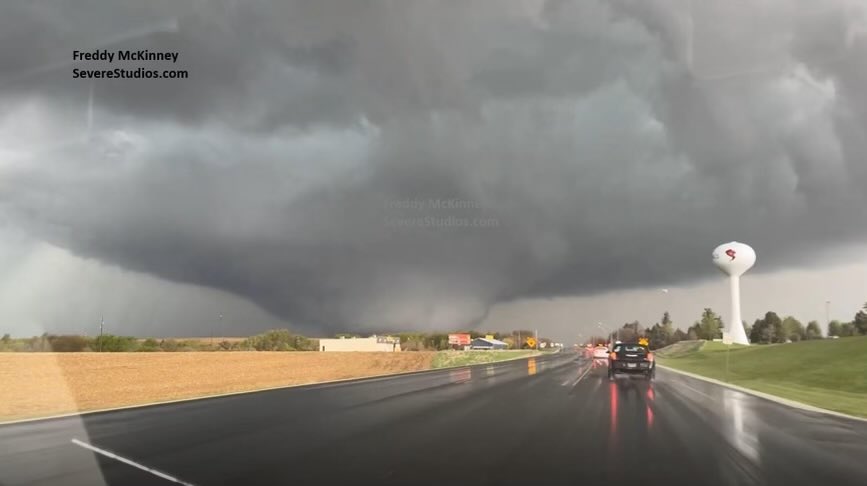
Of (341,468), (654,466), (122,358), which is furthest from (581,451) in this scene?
(122,358)

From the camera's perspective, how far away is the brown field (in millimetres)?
26547

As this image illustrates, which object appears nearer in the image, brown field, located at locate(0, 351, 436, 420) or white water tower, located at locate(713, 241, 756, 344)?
brown field, located at locate(0, 351, 436, 420)

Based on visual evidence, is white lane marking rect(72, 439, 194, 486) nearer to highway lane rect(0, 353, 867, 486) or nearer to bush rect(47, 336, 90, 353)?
highway lane rect(0, 353, 867, 486)

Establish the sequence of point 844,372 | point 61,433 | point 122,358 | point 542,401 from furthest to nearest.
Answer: point 122,358
point 844,372
point 542,401
point 61,433

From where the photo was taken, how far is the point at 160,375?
149ft

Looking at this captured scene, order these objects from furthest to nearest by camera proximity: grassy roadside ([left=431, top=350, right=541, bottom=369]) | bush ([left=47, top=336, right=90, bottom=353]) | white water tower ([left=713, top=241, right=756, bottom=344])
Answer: white water tower ([left=713, top=241, right=756, bottom=344]) < bush ([left=47, top=336, right=90, bottom=353]) < grassy roadside ([left=431, top=350, right=541, bottom=369])

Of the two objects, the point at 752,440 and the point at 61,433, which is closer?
the point at 752,440

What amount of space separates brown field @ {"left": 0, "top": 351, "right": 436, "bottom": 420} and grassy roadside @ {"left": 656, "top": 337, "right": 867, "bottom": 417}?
27062 mm

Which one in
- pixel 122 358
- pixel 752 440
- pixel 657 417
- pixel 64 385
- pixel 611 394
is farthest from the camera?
pixel 122 358

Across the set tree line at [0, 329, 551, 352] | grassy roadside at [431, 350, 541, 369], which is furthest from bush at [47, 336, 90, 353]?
grassy roadside at [431, 350, 541, 369]

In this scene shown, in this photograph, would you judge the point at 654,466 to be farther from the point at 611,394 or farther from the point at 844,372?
the point at 844,372

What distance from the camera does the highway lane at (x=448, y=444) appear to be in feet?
32.3

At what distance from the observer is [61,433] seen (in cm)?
1474

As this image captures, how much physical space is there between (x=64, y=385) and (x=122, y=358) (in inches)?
767
